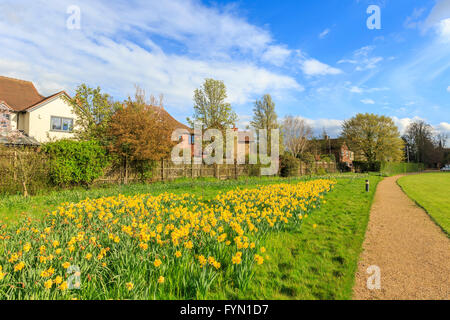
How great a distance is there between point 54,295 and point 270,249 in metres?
3.14

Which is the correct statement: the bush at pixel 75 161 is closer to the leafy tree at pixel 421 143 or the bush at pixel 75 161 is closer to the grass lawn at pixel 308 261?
the grass lawn at pixel 308 261

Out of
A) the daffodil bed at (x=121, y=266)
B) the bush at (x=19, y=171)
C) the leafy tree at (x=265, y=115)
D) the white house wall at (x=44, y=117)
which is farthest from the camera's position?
the leafy tree at (x=265, y=115)

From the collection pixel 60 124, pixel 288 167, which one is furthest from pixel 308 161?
pixel 60 124

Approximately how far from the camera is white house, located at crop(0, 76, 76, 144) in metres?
22.0

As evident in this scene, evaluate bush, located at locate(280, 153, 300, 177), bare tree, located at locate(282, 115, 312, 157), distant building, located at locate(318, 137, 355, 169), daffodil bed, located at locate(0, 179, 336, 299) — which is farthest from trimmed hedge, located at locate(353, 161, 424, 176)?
daffodil bed, located at locate(0, 179, 336, 299)

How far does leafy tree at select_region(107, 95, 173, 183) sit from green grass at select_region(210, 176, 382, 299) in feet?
35.3

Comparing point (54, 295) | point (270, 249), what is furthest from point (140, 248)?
point (270, 249)

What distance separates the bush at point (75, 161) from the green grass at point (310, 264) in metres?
11.1

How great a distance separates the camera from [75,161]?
11.9 meters

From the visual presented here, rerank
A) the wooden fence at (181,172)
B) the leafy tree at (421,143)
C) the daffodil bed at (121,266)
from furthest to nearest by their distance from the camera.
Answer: the leafy tree at (421,143) → the wooden fence at (181,172) → the daffodil bed at (121,266)

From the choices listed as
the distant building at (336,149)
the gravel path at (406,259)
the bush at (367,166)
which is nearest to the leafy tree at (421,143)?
the distant building at (336,149)

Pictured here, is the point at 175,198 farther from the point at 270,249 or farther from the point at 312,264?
the point at 312,264

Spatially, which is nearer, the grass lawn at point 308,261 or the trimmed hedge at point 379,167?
the grass lawn at point 308,261

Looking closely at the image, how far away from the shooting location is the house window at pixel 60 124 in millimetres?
23023
